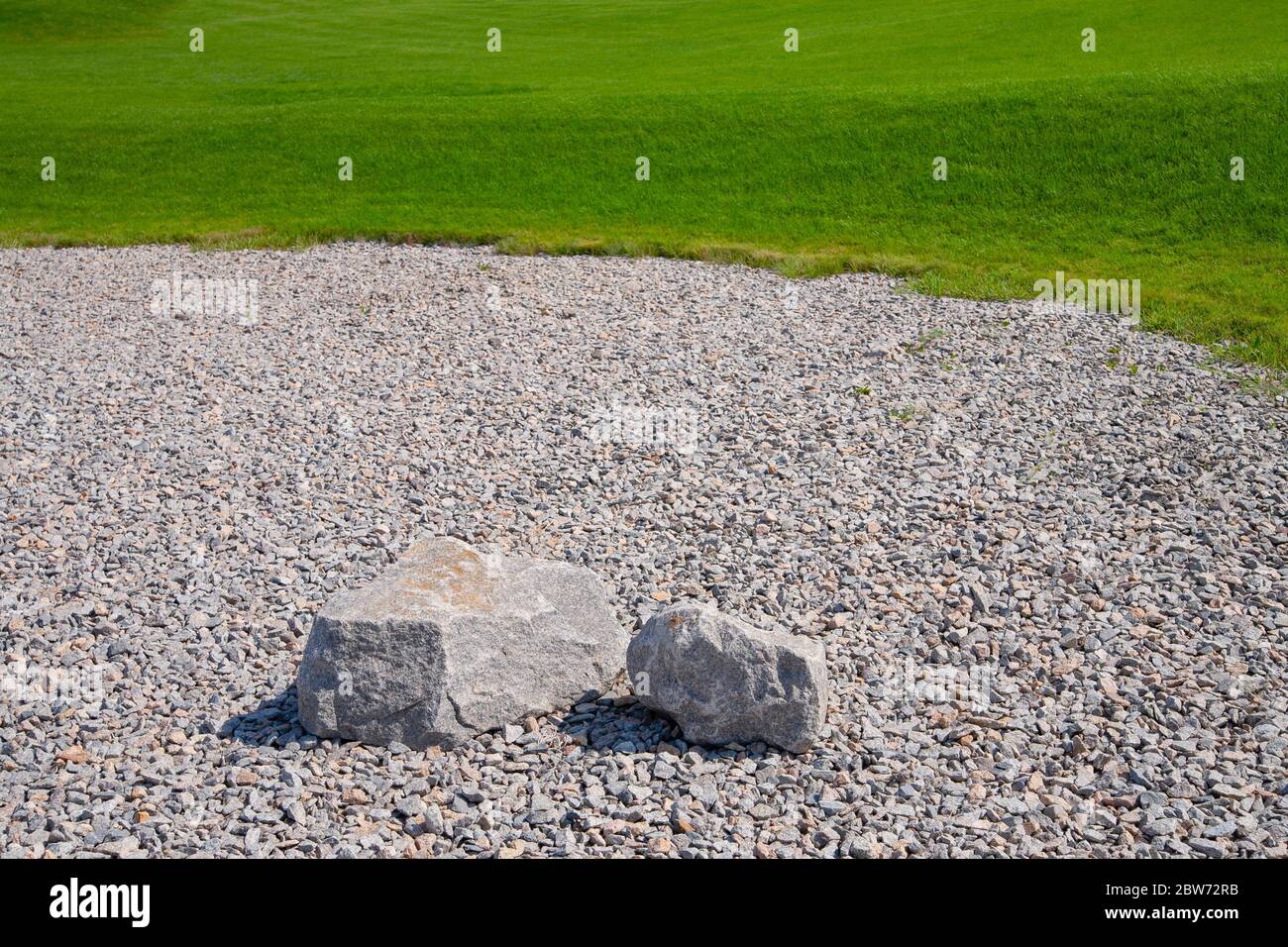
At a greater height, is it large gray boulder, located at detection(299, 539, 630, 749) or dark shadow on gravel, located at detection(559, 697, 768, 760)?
large gray boulder, located at detection(299, 539, 630, 749)

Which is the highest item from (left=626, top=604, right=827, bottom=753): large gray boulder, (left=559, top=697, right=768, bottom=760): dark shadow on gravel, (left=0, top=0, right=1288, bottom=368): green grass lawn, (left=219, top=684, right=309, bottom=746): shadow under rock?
(left=0, top=0, right=1288, bottom=368): green grass lawn

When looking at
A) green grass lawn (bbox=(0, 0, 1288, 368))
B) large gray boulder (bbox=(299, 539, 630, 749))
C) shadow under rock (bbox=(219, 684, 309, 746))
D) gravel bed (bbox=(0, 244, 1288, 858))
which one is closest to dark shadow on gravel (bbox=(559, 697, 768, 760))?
gravel bed (bbox=(0, 244, 1288, 858))

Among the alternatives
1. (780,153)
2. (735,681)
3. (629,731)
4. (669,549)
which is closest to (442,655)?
(629,731)

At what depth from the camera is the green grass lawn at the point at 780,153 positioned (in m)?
Answer: 17.0

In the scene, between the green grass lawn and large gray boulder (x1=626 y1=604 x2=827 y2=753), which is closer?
large gray boulder (x1=626 y1=604 x2=827 y2=753)

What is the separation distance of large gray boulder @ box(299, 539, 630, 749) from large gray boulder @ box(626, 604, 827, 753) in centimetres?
67

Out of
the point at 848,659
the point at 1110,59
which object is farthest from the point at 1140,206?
the point at 848,659

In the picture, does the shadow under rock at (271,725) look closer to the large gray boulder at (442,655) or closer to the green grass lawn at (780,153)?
the large gray boulder at (442,655)

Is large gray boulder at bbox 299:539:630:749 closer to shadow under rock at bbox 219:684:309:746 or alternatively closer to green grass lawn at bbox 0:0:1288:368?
shadow under rock at bbox 219:684:309:746

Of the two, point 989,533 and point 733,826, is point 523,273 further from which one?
point 733,826

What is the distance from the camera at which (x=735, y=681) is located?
6.17 meters

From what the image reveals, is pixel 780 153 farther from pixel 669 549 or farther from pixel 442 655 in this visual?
pixel 442 655

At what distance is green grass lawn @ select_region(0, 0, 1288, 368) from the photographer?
671 inches

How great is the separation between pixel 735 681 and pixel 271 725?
2.77 metres
